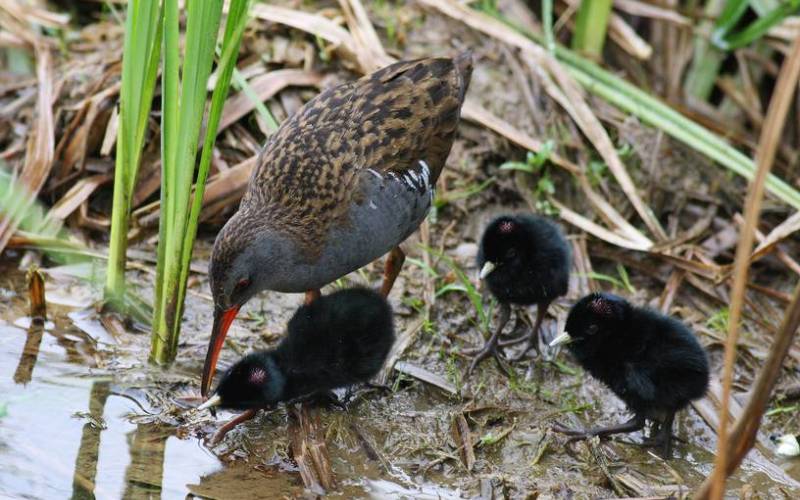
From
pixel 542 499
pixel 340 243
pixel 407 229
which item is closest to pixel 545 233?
pixel 407 229

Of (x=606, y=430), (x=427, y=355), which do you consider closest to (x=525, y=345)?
(x=427, y=355)

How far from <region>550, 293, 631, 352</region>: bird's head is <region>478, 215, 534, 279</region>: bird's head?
1.60 feet

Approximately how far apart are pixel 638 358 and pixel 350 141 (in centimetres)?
165

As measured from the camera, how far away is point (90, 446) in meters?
4.38

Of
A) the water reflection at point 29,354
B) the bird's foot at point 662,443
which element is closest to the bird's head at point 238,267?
the water reflection at point 29,354

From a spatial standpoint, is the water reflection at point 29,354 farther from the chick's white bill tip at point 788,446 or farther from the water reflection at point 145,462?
the chick's white bill tip at point 788,446

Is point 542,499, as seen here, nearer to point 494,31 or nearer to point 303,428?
point 303,428

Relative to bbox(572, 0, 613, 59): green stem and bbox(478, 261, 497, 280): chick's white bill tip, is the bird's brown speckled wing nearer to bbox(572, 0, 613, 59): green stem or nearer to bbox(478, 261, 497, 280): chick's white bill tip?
bbox(478, 261, 497, 280): chick's white bill tip

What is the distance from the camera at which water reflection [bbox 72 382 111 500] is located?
13.4ft

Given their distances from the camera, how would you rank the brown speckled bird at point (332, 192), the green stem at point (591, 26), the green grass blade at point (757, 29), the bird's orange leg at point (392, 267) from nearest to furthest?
the brown speckled bird at point (332, 192), the bird's orange leg at point (392, 267), the green grass blade at point (757, 29), the green stem at point (591, 26)

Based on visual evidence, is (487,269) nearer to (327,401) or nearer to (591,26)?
(327,401)

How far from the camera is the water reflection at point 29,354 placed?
15.9 feet

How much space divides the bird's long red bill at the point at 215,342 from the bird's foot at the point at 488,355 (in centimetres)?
126

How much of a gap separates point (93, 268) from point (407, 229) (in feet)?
5.68
